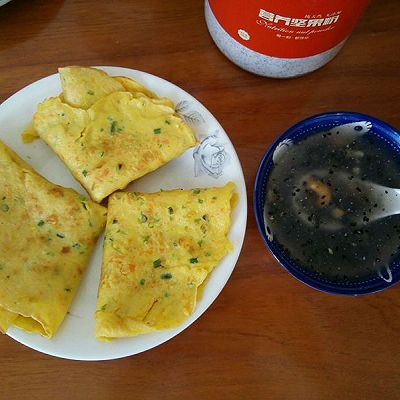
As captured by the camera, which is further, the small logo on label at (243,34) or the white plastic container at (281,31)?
the small logo on label at (243,34)

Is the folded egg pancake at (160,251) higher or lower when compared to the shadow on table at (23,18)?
lower

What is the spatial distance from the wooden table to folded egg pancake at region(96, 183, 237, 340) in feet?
0.30

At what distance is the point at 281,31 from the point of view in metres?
0.86

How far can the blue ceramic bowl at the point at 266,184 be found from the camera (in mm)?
804

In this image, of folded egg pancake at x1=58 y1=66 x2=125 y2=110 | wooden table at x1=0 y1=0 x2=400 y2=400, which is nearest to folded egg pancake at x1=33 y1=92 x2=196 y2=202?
folded egg pancake at x1=58 y1=66 x2=125 y2=110

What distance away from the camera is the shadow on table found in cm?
108

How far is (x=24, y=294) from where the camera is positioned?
2.91ft

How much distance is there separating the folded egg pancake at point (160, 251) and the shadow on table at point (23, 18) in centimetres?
44

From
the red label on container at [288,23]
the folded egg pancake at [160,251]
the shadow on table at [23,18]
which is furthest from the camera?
the shadow on table at [23,18]

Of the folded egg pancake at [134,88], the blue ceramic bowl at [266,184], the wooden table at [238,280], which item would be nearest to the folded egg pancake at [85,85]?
the folded egg pancake at [134,88]

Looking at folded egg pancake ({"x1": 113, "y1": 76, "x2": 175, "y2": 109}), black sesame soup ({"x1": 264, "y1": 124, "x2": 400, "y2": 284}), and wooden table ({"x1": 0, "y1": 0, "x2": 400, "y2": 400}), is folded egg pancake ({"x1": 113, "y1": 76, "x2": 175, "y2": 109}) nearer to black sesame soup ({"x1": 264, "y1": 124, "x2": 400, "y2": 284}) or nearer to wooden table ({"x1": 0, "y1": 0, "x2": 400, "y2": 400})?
wooden table ({"x1": 0, "y1": 0, "x2": 400, "y2": 400})

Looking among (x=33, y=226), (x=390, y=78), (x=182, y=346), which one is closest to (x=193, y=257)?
(x=182, y=346)

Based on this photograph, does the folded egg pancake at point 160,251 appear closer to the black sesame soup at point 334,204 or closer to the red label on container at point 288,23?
the black sesame soup at point 334,204

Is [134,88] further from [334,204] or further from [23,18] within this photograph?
[334,204]
